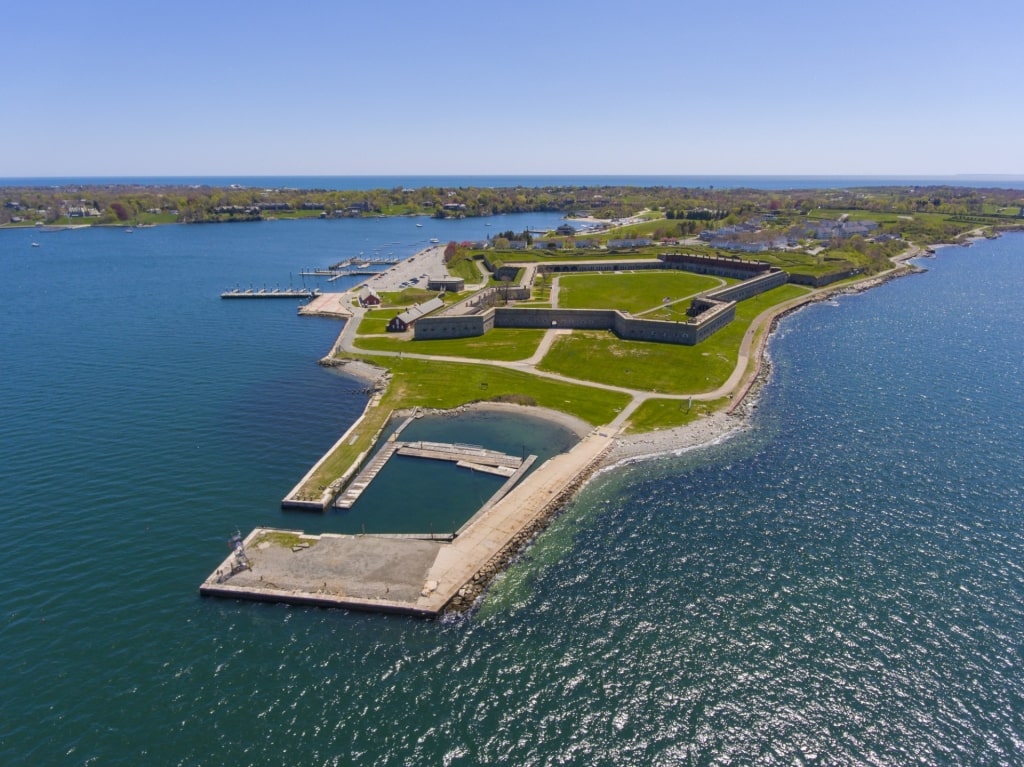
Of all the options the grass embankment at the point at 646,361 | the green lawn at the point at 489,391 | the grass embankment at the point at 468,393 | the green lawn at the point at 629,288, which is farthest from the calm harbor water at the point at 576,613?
the green lawn at the point at 629,288

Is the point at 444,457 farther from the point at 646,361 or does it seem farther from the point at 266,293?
the point at 266,293

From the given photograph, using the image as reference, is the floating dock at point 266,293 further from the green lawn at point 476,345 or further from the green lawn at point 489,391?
the green lawn at point 489,391

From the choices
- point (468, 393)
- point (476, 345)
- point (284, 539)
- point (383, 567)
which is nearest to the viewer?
point (383, 567)

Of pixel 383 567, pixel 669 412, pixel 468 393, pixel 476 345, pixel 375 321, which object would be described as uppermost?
pixel 375 321

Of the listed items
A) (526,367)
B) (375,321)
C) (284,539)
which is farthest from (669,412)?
(375,321)

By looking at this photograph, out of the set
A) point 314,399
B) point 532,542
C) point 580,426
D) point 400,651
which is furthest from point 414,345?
point 400,651

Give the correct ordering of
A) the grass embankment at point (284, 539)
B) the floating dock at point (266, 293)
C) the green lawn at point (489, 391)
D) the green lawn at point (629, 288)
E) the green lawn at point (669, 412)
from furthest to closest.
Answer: the floating dock at point (266, 293)
the green lawn at point (629, 288)
the green lawn at point (489, 391)
the green lawn at point (669, 412)
the grass embankment at point (284, 539)

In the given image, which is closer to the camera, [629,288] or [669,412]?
[669,412]
